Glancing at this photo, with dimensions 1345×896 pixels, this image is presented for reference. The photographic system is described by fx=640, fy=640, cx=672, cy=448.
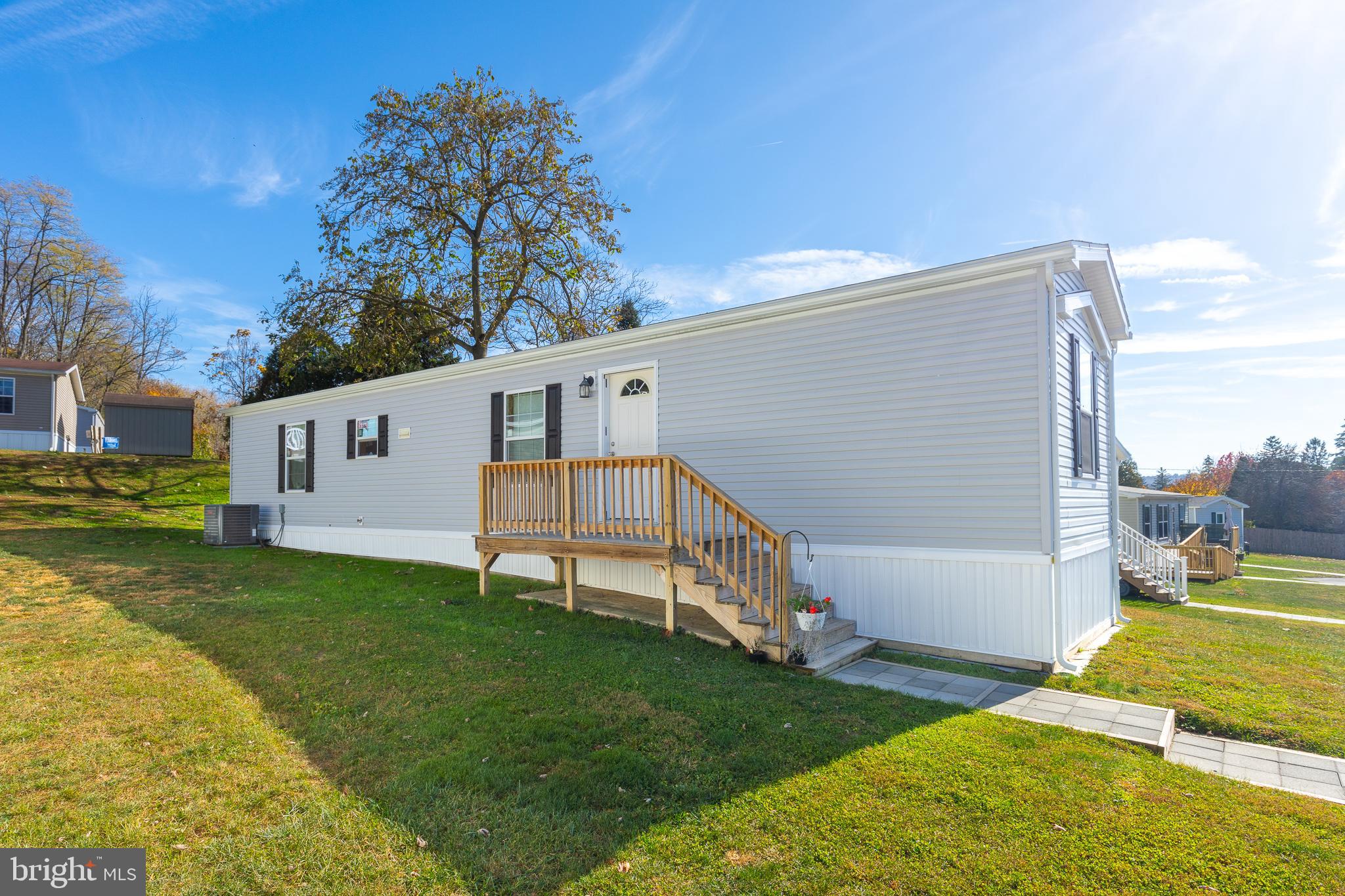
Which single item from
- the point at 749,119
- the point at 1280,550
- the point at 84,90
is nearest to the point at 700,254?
the point at 749,119

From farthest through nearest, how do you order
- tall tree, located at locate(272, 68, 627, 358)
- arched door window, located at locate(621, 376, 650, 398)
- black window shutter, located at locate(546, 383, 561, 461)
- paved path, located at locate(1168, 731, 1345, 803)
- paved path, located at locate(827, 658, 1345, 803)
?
tall tree, located at locate(272, 68, 627, 358)
black window shutter, located at locate(546, 383, 561, 461)
arched door window, located at locate(621, 376, 650, 398)
paved path, located at locate(827, 658, 1345, 803)
paved path, located at locate(1168, 731, 1345, 803)

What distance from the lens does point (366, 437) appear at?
1109 centimetres

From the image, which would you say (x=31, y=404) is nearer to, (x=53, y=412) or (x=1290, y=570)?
(x=53, y=412)

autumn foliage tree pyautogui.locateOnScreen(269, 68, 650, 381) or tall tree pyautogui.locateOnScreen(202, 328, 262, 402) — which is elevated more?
autumn foliage tree pyautogui.locateOnScreen(269, 68, 650, 381)

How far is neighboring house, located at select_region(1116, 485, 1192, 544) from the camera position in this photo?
17.7 m

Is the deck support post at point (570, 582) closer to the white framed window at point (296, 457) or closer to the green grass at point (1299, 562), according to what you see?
the white framed window at point (296, 457)

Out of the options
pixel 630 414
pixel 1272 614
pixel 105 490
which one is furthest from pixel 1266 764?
pixel 105 490

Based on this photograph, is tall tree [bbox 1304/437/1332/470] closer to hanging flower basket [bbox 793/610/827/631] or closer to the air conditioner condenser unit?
hanging flower basket [bbox 793/610/827/631]

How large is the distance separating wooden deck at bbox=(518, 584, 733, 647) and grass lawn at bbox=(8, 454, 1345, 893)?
0.38 m

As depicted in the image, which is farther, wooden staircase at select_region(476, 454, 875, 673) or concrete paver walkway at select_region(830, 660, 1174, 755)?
wooden staircase at select_region(476, 454, 875, 673)

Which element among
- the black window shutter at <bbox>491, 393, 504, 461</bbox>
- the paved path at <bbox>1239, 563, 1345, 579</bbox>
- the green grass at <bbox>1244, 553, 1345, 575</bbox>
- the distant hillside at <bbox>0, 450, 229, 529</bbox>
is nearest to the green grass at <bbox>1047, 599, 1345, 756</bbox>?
the black window shutter at <bbox>491, 393, 504, 461</bbox>

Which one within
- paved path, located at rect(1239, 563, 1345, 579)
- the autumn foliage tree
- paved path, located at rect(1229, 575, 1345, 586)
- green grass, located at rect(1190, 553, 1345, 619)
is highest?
the autumn foliage tree

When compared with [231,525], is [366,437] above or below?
above

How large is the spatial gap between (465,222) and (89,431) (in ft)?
74.4
